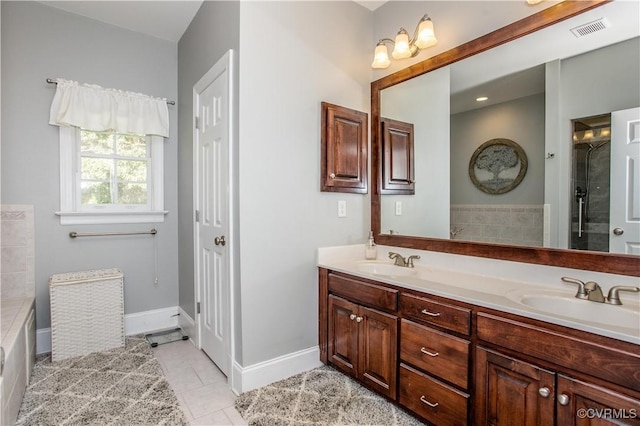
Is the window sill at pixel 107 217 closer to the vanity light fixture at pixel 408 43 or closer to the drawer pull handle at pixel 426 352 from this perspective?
the vanity light fixture at pixel 408 43

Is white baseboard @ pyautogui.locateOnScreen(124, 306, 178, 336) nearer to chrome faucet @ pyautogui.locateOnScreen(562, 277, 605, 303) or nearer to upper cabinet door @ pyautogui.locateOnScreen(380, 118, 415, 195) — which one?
upper cabinet door @ pyautogui.locateOnScreen(380, 118, 415, 195)

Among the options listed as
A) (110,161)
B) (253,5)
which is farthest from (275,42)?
(110,161)

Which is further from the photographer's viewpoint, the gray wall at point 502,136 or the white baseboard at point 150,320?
the white baseboard at point 150,320

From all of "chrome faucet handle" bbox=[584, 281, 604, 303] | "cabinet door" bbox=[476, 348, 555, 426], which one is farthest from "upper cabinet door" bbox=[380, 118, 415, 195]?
"cabinet door" bbox=[476, 348, 555, 426]

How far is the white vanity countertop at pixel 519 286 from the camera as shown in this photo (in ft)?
3.91

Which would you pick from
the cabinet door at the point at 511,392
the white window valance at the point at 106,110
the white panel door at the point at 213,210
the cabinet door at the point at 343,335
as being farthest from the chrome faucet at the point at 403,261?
the white window valance at the point at 106,110

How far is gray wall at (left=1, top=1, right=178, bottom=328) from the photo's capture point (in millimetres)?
2447

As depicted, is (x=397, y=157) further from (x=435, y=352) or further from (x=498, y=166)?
(x=435, y=352)

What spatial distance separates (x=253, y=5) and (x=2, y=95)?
2.02m

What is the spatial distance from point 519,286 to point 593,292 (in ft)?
1.00

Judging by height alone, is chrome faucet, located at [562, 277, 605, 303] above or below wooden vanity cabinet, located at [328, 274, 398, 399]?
above

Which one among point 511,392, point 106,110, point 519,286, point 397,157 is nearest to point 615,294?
point 519,286

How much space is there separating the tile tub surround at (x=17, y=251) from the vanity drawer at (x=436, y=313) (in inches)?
110

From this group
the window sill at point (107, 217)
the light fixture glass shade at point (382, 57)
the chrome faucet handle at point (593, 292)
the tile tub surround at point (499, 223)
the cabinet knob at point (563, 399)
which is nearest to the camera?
the cabinet knob at point (563, 399)
